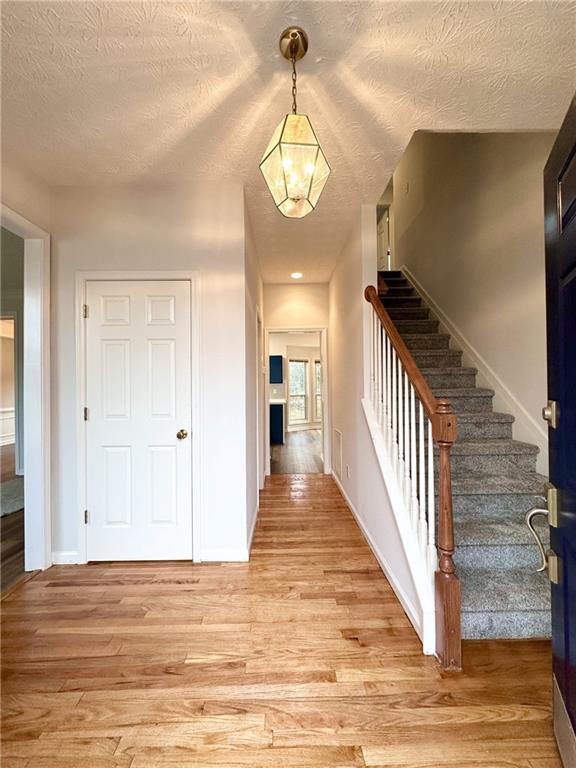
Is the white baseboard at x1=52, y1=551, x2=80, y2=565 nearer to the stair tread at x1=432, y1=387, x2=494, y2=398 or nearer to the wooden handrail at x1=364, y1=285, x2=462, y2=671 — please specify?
the wooden handrail at x1=364, y1=285, x2=462, y2=671

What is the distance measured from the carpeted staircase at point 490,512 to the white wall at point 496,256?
0.15 meters

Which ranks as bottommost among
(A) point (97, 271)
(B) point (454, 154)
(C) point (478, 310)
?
(C) point (478, 310)

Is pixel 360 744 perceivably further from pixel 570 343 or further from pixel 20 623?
pixel 20 623

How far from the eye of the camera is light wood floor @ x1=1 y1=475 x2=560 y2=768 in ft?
4.20

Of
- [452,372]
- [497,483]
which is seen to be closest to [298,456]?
[452,372]

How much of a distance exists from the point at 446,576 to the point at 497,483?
3.15 feet

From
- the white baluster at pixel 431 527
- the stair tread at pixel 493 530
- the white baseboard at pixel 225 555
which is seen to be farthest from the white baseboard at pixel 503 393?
the white baseboard at pixel 225 555

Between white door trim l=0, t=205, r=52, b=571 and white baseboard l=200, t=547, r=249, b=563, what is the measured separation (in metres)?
1.10

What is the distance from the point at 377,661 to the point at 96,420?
2.28 metres

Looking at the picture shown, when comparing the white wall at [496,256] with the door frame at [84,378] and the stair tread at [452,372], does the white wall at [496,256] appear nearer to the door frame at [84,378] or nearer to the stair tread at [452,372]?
the stair tread at [452,372]

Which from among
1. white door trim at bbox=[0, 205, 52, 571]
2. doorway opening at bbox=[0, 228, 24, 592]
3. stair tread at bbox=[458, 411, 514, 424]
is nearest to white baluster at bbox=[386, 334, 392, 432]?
stair tread at bbox=[458, 411, 514, 424]

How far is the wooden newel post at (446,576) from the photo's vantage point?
162cm

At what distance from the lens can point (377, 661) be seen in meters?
1.67

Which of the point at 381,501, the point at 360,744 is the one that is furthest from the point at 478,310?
the point at 360,744
